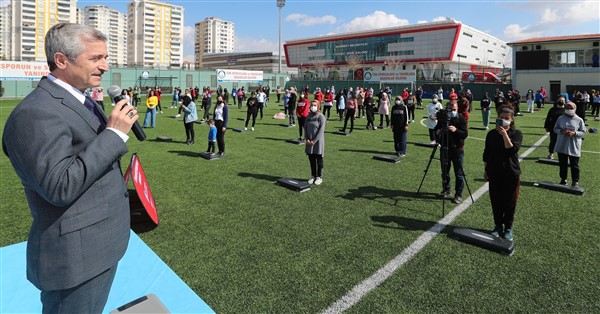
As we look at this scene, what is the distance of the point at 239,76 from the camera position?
55062 millimetres

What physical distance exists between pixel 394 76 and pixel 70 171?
136 ft

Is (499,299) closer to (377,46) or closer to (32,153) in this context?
(32,153)

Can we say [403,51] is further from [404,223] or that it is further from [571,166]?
[404,223]

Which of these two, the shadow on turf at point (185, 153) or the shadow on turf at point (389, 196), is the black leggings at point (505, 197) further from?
the shadow on turf at point (185, 153)

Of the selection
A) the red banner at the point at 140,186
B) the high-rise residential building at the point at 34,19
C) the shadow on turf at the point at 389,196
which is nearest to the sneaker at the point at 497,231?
the shadow on turf at the point at 389,196

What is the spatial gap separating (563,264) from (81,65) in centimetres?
548

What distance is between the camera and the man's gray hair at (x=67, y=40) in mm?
1691

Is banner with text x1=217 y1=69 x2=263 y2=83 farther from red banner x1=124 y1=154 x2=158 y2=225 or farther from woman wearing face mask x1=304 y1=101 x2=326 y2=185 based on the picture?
red banner x1=124 y1=154 x2=158 y2=225

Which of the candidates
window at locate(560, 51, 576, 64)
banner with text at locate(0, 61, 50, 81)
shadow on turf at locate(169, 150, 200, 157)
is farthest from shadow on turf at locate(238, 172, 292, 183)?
window at locate(560, 51, 576, 64)

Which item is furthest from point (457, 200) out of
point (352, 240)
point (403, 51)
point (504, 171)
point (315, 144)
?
point (403, 51)

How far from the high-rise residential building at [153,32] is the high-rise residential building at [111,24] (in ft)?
83.1

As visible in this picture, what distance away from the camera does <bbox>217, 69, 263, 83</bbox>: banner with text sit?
5191cm

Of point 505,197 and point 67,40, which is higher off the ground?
point 67,40

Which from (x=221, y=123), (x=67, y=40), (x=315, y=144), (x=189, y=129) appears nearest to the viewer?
(x=67, y=40)
